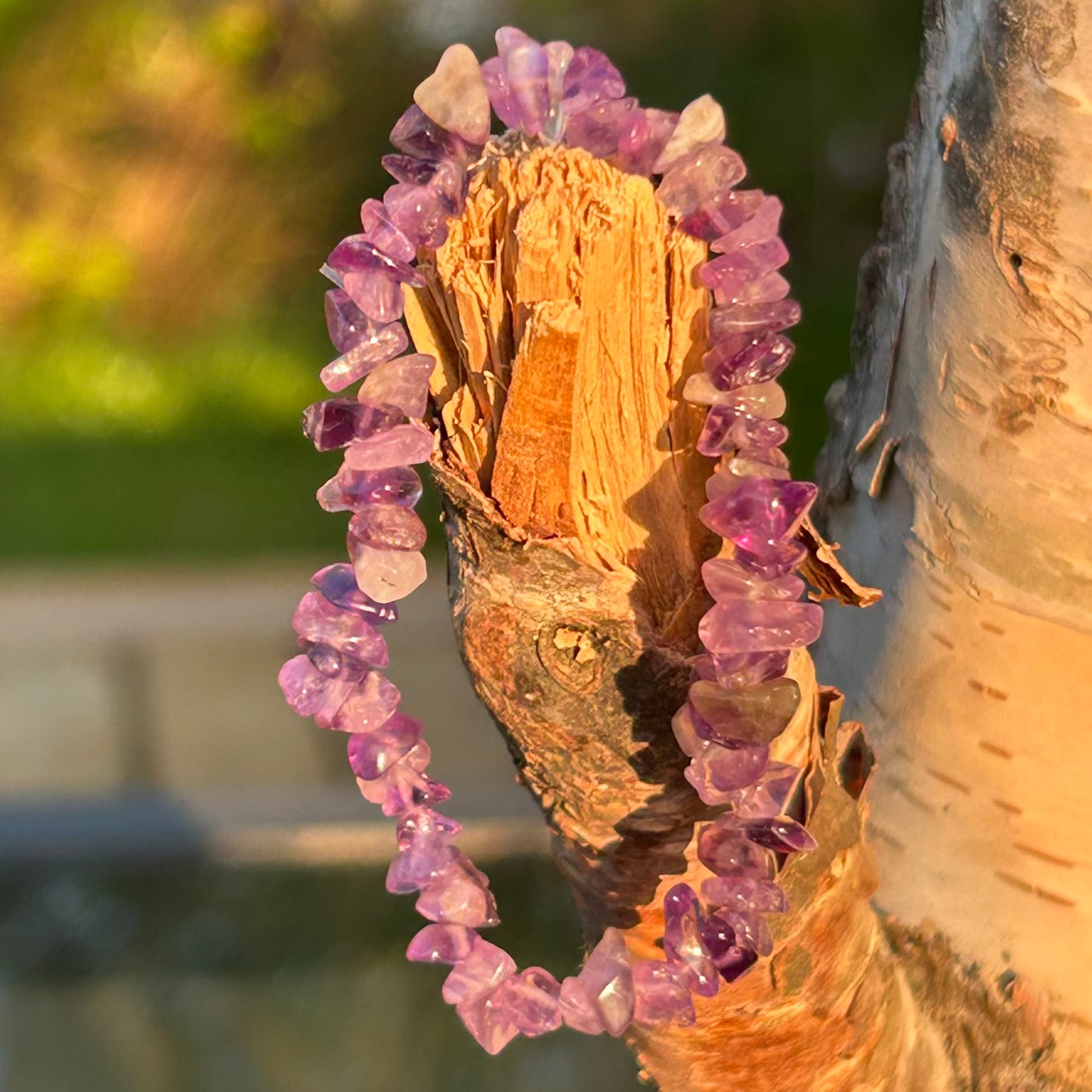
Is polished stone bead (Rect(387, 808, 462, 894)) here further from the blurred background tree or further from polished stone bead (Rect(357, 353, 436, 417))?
the blurred background tree

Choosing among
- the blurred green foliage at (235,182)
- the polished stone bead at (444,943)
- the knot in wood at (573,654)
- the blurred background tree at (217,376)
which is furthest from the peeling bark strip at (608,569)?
the blurred green foliage at (235,182)

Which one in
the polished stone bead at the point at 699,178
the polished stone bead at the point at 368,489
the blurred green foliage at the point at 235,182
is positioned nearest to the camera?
the polished stone bead at the point at 699,178

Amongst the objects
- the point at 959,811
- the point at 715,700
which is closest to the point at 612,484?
the point at 715,700

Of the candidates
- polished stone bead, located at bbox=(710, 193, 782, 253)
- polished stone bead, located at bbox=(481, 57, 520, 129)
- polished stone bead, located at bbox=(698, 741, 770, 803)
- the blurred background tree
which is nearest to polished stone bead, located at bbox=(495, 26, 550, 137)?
polished stone bead, located at bbox=(481, 57, 520, 129)

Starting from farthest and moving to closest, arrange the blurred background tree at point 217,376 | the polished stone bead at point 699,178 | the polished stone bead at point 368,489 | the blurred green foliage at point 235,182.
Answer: the blurred green foliage at point 235,182 → the blurred background tree at point 217,376 → the polished stone bead at point 368,489 → the polished stone bead at point 699,178

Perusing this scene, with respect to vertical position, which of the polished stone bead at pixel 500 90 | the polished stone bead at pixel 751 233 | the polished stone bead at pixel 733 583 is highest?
the polished stone bead at pixel 500 90

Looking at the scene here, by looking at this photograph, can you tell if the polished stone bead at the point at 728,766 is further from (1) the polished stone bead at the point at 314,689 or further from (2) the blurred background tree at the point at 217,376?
(2) the blurred background tree at the point at 217,376
